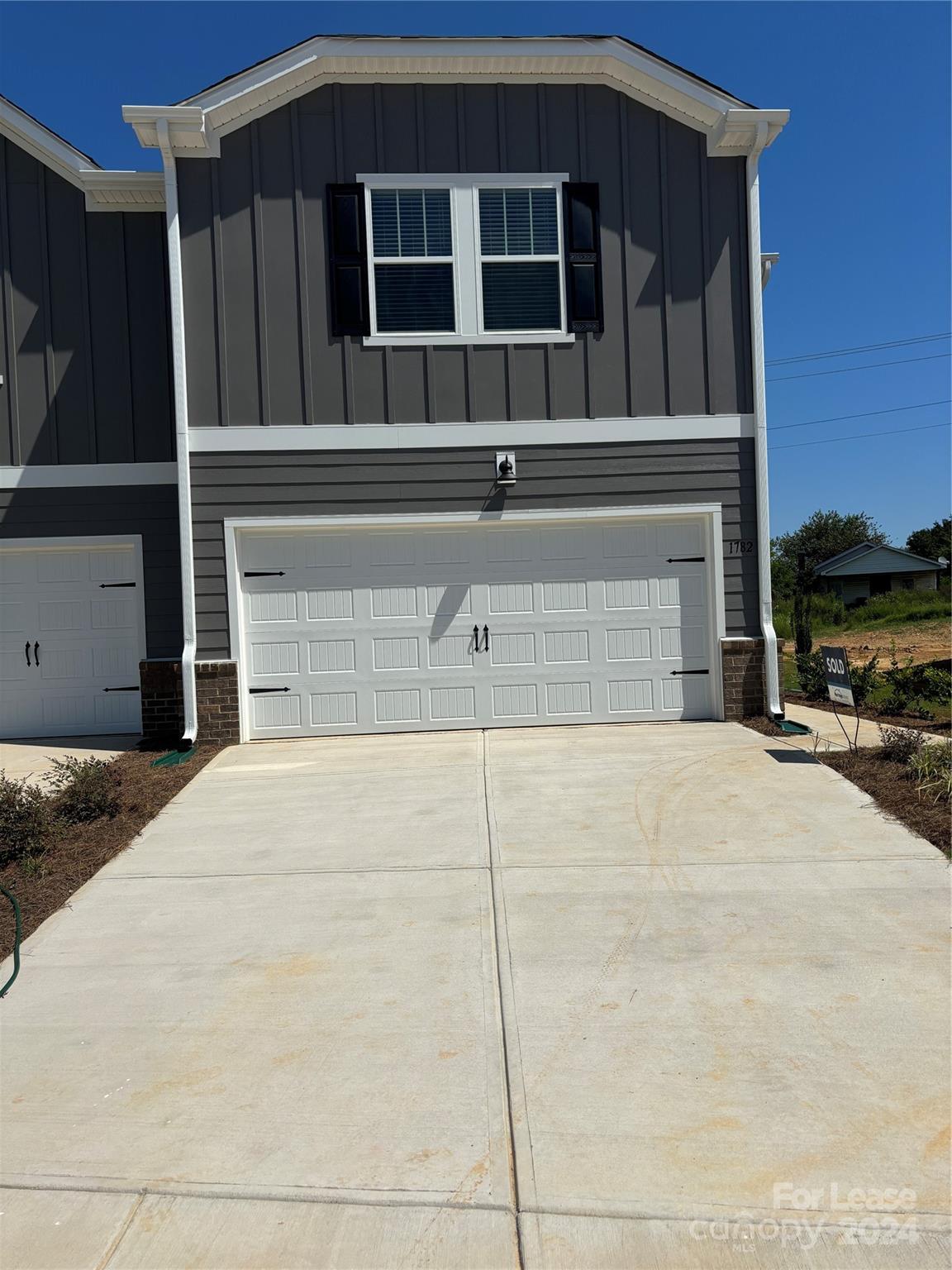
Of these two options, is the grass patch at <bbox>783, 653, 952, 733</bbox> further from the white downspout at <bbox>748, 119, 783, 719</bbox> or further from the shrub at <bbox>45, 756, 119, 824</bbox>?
the shrub at <bbox>45, 756, 119, 824</bbox>

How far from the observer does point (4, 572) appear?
9.70 meters

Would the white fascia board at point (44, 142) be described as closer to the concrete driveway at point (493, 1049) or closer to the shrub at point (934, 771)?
the concrete driveway at point (493, 1049)

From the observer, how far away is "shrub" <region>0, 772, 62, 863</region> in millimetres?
5273

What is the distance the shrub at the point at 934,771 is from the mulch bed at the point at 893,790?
5cm

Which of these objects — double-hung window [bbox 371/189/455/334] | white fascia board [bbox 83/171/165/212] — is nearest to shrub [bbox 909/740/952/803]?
double-hung window [bbox 371/189/455/334]

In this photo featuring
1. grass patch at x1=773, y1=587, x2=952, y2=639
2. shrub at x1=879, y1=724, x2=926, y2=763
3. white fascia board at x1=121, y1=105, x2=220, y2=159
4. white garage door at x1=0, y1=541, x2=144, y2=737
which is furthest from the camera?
grass patch at x1=773, y1=587, x2=952, y2=639

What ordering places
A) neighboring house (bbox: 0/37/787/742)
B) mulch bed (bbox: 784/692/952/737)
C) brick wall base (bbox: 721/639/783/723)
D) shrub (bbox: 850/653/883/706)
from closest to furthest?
1. mulch bed (bbox: 784/692/952/737)
2. neighboring house (bbox: 0/37/787/742)
3. brick wall base (bbox: 721/639/783/723)
4. shrub (bbox: 850/653/883/706)

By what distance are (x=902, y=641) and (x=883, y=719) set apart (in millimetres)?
18261

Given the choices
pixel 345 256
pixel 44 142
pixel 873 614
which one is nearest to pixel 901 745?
pixel 345 256

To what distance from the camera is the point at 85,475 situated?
380 inches

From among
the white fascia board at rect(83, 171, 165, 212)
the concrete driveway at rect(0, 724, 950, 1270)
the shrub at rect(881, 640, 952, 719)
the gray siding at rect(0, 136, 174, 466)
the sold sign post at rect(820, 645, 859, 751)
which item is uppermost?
the white fascia board at rect(83, 171, 165, 212)

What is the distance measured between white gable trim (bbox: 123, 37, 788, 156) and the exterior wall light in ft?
12.4

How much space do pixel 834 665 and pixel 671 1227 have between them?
5685 millimetres

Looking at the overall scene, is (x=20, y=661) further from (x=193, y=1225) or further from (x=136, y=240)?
(x=193, y=1225)
